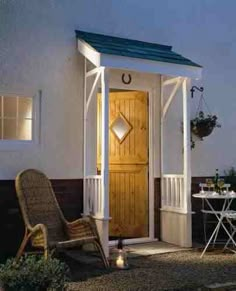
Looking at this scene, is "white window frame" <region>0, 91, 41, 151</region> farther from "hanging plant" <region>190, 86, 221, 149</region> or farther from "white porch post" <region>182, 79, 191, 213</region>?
"hanging plant" <region>190, 86, 221, 149</region>

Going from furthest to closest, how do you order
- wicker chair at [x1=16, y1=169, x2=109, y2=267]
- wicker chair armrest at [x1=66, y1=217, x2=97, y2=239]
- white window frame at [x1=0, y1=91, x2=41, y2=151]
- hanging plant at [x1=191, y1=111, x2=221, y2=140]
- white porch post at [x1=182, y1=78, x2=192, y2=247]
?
hanging plant at [x1=191, y1=111, x2=221, y2=140]
white porch post at [x1=182, y1=78, x2=192, y2=247]
white window frame at [x1=0, y1=91, x2=41, y2=151]
wicker chair armrest at [x1=66, y1=217, x2=97, y2=239]
wicker chair at [x1=16, y1=169, x2=109, y2=267]

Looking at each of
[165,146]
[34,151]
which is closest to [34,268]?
[34,151]

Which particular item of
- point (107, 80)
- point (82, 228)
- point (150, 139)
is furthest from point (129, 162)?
point (82, 228)

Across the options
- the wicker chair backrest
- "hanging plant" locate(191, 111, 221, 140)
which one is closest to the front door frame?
"hanging plant" locate(191, 111, 221, 140)

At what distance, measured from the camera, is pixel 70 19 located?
6.56m

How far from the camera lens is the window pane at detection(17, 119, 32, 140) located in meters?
6.20

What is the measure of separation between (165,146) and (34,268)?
4075 mm

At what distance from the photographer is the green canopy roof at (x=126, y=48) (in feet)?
20.0

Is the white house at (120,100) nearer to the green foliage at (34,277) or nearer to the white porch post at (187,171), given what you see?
the white porch post at (187,171)

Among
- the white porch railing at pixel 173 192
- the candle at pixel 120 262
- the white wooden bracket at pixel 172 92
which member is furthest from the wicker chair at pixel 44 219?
the white wooden bracket at pixel 172 92

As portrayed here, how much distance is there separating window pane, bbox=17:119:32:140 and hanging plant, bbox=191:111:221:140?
103 inches

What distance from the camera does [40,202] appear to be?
228 inches

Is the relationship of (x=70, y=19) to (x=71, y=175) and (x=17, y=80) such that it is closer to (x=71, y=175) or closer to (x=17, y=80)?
(x=17, y=80)

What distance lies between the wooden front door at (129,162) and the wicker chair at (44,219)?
1.52 m
